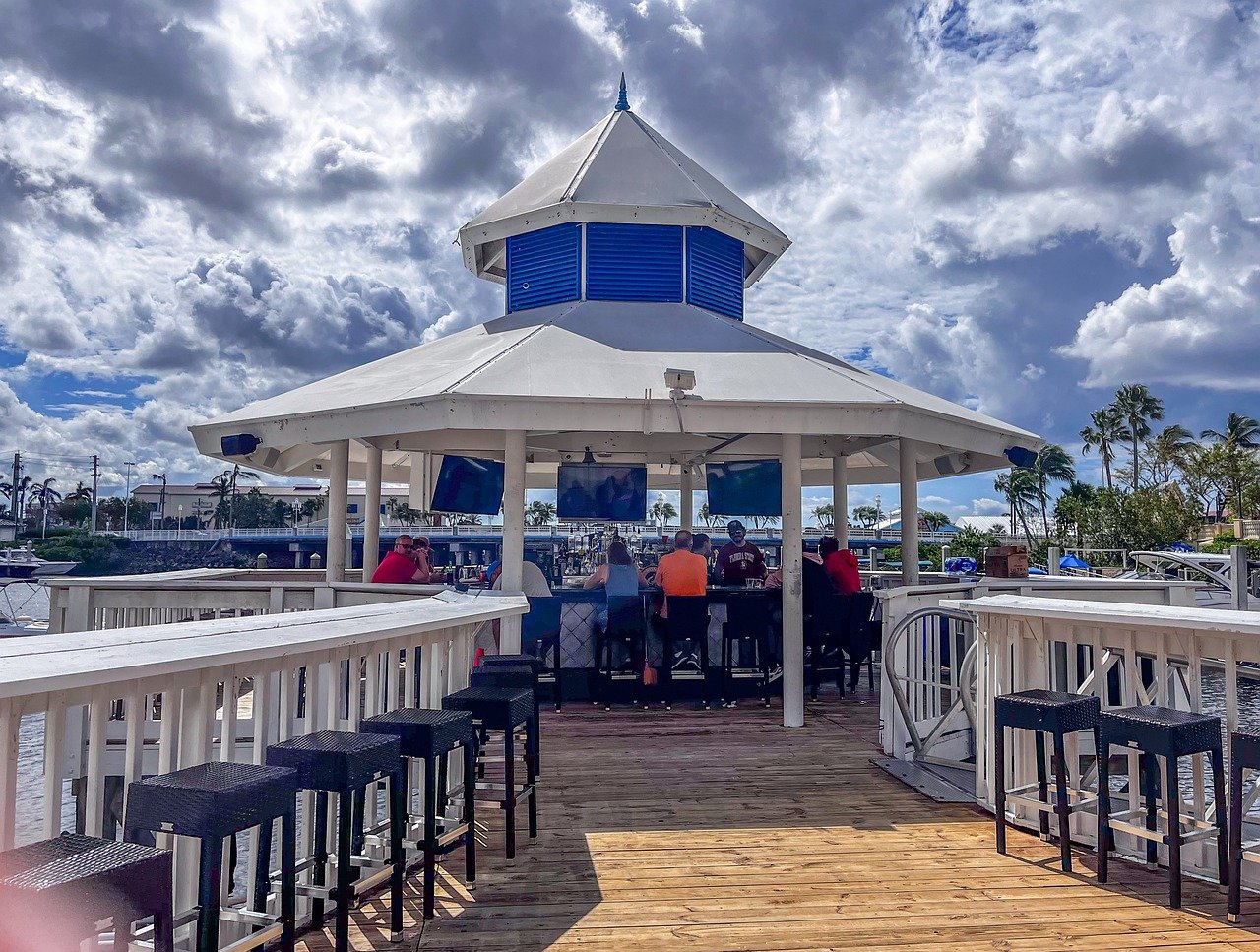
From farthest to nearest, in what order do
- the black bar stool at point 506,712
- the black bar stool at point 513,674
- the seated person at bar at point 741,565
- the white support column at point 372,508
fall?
the white support column at point 372,508 < the seated person at bar at point 741,565 < the black bar stool at point 513,674 < the black bar stool at point 506,712

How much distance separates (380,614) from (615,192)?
7.27 metres

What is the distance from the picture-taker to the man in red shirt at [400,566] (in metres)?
8.14

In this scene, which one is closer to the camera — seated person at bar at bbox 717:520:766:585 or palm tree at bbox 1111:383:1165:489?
seated person at bar at bbox 717:520:766:585

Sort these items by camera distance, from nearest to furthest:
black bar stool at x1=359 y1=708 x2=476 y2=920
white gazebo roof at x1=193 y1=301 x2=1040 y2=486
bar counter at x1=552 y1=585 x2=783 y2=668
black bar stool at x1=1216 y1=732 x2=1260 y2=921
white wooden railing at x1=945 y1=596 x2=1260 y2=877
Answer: black bar stool at x1=1216 y1=732 x2=1260 y2=921 → black bar stool at x1=359 y1=708 x2=476 y2=920 → white wooden railing at x1=945 y1=596 x2=1260 y2=877 → white gazebo roof at x1=193 y1=301 x2=1040 y2=486 → bar counter at x1=552 y1=585 x2=783 y2=668

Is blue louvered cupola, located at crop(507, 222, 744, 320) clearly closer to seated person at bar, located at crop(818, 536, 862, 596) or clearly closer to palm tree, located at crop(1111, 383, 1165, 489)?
seated person at bar, located at crop(818, 536, 862, 596)

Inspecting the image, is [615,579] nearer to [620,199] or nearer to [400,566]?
[400,566]

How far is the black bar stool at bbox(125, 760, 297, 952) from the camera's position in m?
2.45

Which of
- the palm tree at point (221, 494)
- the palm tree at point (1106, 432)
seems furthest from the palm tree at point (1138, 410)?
the palm tree at point (221, 494)

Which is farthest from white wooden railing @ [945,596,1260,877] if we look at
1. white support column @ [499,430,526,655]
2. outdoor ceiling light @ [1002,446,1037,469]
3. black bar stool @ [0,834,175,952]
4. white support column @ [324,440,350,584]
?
white support column @ [324,440,350,584]

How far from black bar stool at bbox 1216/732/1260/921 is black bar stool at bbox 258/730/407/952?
3180 mm

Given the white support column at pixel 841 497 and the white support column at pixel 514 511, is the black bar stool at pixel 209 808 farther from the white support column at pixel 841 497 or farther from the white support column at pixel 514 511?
the white support column at pixel 841 497

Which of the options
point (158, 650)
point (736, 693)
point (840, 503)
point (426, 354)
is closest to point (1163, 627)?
point (158, 650)

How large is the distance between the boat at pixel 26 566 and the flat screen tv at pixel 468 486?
59.4m

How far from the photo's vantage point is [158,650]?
280cm
